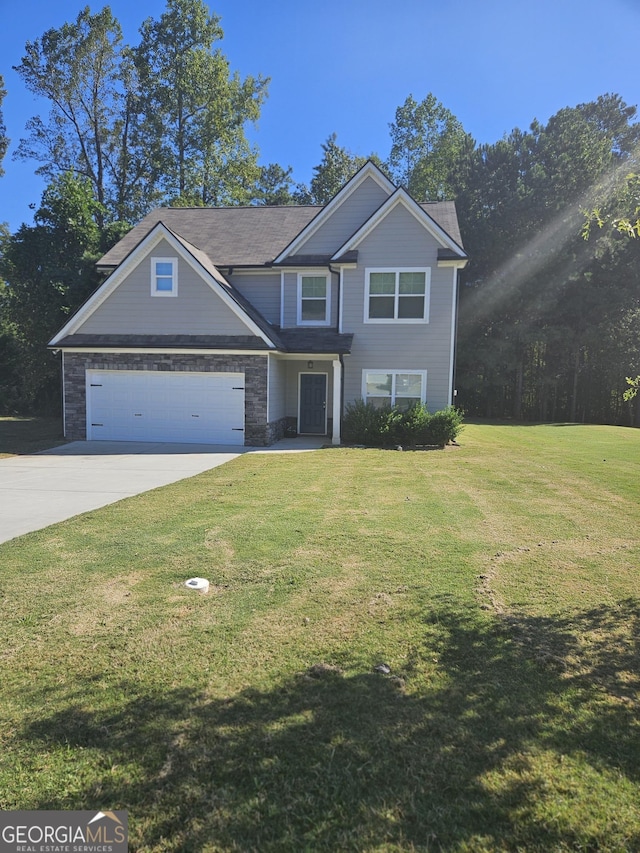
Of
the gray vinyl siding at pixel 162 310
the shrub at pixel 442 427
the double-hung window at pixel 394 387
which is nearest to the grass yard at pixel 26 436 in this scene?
the gray vinyl siding at pixel 162 310

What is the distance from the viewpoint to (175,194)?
33.1 metres

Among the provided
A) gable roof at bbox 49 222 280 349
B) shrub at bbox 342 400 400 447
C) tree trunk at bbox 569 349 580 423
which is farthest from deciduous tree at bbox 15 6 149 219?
tree trunk at bbox 569 349 580 423

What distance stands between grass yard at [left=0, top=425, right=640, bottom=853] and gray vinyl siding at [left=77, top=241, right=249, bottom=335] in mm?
9689

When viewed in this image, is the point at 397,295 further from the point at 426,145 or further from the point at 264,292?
the point at 426,145

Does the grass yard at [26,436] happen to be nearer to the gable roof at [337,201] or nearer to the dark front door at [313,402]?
the dark front door at [313,402]

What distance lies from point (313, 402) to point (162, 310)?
5947 millimetres

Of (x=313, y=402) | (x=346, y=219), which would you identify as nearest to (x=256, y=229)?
(x=346, y=219)

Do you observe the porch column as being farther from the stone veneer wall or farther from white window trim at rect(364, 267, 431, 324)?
white window trim at rect(364, 267, 431, 324)

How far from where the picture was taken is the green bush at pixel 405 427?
15688 mm

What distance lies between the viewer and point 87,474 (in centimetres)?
1068

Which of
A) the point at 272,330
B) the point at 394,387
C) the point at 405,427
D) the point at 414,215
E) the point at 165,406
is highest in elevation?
the point at 414,215

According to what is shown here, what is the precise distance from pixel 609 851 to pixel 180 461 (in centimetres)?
1152

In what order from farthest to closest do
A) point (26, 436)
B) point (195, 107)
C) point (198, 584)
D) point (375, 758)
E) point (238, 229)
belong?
1. point (195, 107)
2. point (238, 229)
3. point (26, 436)
4. point (198, 584)
5. point (375, 758)

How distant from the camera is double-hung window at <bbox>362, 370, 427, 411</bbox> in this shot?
1691 centimetres
